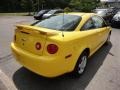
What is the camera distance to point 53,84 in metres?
4.44

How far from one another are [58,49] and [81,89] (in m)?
1.05

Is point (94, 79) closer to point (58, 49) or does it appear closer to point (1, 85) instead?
point (58, 49)

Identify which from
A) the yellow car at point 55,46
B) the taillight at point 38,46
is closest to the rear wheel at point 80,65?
the yellow car at point 55,46

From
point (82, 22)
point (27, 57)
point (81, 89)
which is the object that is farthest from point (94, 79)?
point (27, 57)

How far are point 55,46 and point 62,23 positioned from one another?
115 centimetres

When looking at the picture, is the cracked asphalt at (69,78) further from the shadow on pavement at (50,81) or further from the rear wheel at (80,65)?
the rear wheel at (80,65)

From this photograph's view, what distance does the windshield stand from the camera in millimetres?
4727

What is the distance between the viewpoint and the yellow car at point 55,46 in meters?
3.93

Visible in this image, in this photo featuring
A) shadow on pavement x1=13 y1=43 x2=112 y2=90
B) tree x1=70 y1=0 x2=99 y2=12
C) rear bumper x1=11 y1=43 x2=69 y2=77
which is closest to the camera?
rear bumper x1=11 y1=43 x2=69 y2=77

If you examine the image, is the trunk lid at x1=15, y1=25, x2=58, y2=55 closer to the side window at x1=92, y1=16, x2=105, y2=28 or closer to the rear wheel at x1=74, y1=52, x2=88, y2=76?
the rear wheel at x1=74, y1=52, x2=88, y2=76

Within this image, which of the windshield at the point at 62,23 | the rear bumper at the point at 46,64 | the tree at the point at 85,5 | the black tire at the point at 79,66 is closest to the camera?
the rear bumper at the point at 46,64

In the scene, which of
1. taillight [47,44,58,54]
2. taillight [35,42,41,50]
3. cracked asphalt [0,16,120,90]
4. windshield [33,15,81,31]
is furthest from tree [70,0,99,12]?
taillight [47,44,58,54]

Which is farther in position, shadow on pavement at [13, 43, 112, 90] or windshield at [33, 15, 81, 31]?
windshield at [33, 15, 81, 31]

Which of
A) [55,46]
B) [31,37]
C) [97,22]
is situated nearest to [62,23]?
[31,37]
